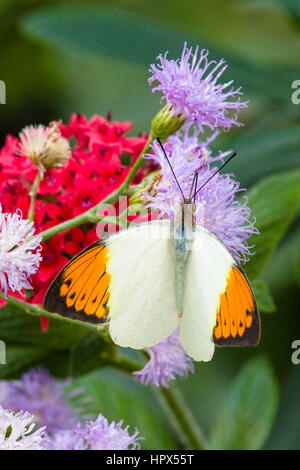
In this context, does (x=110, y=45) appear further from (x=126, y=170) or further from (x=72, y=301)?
(x=72, y=301)

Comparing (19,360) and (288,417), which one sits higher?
(19,360)

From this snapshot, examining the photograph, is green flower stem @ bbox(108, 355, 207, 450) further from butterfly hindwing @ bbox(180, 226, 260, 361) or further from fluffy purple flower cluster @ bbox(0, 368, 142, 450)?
butterfly hindwing @ bbox(180, 226, 260, 361)

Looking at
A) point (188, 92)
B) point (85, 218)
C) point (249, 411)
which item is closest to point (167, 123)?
point (188, 92)

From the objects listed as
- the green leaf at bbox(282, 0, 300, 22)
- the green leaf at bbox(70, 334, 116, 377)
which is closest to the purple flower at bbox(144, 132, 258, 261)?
the green leaf at bbox(70, 334, 116, 377)

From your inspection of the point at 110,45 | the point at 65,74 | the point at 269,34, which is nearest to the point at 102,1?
the point at 65,74

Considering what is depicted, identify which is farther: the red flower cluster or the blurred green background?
the blurred green background

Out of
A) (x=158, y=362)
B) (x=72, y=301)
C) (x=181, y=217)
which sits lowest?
(x=158, y=362)

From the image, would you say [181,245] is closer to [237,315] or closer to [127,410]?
[237,315]
